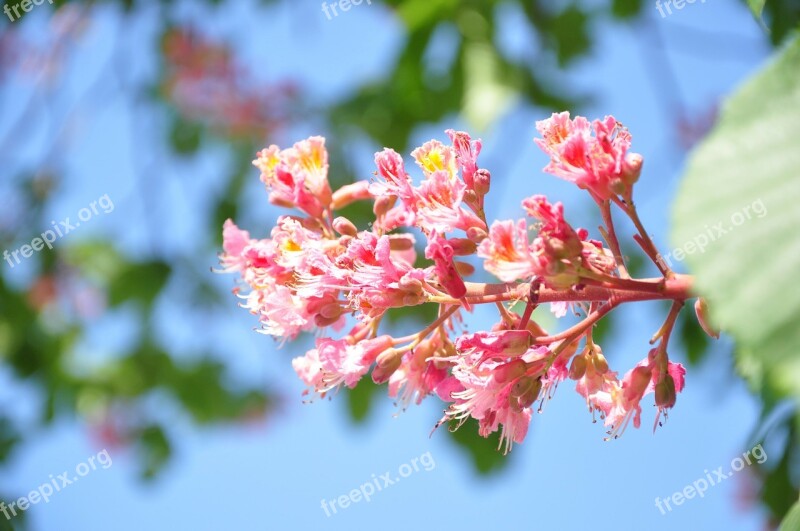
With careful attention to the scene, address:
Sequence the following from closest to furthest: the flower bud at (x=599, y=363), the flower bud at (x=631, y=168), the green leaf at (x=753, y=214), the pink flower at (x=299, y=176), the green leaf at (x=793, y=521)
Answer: the green leaf at (x=753, y=214) < the green leaf at (x=793, y=521) < the flower bud at (x=631, y=168) < the flower bud at (x=599, y=363) < the pink flower at (x=299, y=176)

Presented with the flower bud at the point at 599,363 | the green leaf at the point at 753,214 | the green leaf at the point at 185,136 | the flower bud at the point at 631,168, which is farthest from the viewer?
the green leaf at the point at 185,136

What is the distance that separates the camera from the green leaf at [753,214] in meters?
0.58

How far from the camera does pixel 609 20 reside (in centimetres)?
407

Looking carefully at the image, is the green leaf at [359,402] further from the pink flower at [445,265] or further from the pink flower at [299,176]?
the pink flower at [445,265]

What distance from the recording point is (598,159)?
3.48 feet

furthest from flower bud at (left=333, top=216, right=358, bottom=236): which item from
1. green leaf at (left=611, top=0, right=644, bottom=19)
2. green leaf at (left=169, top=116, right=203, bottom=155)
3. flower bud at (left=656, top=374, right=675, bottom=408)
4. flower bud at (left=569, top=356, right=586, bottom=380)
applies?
green leaf at (left=169, top=116, right=203, bottom=155)

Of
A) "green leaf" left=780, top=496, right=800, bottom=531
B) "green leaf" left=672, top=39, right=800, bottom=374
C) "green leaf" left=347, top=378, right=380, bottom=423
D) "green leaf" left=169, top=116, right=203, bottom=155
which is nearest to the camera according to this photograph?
"green leaf" left=672, top=39, right=800, bottom=374

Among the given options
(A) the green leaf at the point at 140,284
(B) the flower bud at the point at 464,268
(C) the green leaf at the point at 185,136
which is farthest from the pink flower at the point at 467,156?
(C) the green leaf at the point at 185,136

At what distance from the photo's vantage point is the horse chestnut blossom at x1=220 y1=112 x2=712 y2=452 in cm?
101

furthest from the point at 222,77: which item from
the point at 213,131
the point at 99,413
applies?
the point at 99,413

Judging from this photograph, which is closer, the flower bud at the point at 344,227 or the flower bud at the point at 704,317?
the flower bud at the point at 704,317

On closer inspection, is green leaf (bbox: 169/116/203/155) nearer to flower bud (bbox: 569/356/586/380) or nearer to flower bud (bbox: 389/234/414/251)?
flower bud (bbox: 389/234/414/251)

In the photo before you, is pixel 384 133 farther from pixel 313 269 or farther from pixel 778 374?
pixel 778 374

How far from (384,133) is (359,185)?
2219 millimetres
